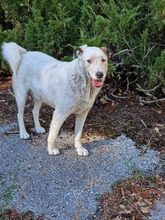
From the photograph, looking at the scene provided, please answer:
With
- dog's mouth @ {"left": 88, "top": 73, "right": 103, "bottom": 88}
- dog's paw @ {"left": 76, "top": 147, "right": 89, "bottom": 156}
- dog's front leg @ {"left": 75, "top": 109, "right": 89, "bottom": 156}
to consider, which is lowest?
dog's paw @ {"left": 76, "top": 147, "right": 89, "bottom": 156}

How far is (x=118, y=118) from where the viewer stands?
5566 millimetres

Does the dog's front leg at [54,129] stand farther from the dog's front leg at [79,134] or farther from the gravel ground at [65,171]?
the dog's front leg at [79,134]

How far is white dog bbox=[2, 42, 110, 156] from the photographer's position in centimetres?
397

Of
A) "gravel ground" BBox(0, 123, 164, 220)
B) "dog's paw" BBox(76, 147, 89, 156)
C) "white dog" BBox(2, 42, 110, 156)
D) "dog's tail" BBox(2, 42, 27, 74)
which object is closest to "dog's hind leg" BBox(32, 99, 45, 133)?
"white dog" BBox(2, 42, 110, 156)

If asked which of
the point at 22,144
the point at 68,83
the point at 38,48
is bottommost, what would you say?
the point at 22,144

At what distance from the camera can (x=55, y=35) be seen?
605 centimetres

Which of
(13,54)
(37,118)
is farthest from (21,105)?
(13,54)

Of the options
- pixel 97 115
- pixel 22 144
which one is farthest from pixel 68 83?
pixel 97 115

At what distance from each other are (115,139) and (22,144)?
4.16ft

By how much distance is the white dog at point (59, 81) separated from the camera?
397cm

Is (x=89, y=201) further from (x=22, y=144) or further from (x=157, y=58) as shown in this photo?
(x=157, y=58)

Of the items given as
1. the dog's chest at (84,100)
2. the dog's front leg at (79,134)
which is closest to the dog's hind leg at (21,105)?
the dog's front leg at (79,134)

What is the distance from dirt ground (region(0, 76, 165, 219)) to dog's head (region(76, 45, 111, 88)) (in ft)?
4.45

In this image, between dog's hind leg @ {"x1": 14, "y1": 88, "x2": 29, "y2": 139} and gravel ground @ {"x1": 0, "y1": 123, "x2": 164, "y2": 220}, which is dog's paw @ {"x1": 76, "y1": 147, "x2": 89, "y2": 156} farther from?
dog's hind leg @ {"x1": 14, "y1": 88, "x2": 29, "y2": 139}
